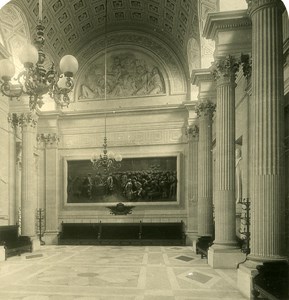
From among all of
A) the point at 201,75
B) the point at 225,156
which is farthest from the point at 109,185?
the point at 225,156

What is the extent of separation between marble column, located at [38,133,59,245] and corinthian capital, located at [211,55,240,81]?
33.7ft

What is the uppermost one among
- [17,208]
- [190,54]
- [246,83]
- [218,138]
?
[190,54]

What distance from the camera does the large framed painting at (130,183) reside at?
16.5 m

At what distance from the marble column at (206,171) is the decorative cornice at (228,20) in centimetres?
380

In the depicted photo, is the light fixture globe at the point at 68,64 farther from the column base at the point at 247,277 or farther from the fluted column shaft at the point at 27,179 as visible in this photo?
the fluted column shaft at the point at 27,179

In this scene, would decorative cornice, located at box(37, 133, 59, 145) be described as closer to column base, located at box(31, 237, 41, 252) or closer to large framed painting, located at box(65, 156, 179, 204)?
large framed painting, located at box(65, 156, 179, 204)

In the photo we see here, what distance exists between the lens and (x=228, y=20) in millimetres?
8680

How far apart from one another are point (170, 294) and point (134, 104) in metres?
11.8

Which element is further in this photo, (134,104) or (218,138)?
(134,104)

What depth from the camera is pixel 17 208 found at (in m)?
14.8

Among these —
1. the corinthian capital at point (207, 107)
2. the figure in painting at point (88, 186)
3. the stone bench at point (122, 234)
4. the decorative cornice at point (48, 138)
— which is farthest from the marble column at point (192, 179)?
the decorative cornice at point (48, 138)

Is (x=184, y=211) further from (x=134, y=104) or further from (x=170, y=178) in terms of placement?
(x=134, y=104)

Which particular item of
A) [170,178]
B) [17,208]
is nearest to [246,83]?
[170,178]

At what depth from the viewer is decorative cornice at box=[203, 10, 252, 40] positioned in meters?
8.61
